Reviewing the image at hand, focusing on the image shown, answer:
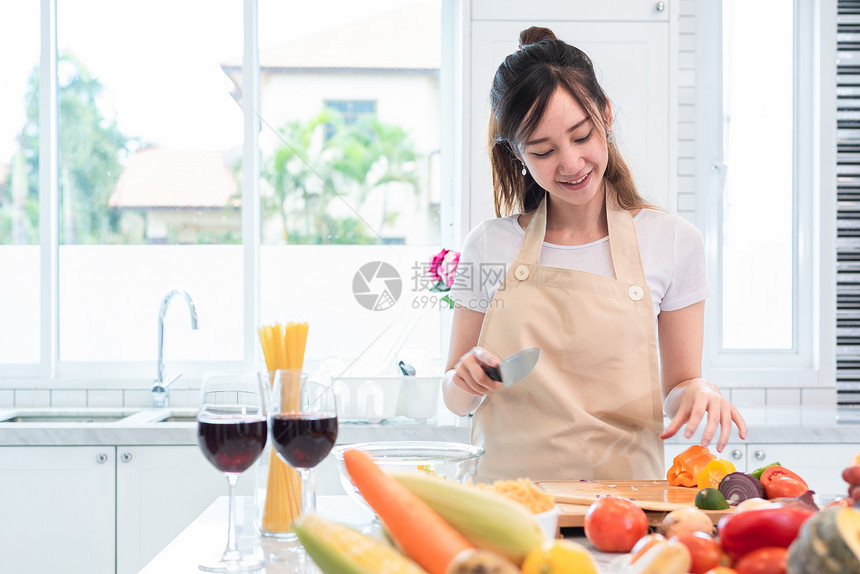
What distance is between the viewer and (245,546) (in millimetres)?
939

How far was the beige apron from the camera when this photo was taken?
1.30 meters

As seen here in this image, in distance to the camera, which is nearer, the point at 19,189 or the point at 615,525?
the point at 615,525

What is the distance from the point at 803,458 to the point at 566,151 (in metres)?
1.48

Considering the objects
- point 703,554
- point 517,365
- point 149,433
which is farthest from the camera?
point 149,433

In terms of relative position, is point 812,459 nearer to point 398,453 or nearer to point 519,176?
point 519,176

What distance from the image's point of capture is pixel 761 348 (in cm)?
293

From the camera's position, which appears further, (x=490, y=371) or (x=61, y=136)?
(x=61, y=136)

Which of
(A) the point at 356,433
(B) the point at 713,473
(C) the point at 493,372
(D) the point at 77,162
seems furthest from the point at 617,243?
(D) the point at 77,162

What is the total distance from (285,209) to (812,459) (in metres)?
1.95

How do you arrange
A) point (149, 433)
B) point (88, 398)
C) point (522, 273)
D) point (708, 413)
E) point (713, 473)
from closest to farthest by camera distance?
1. point (713, 473)
2. point (708, 413)
3. point (522, 273)
4. point (149, 433)
5. point (88, 398)

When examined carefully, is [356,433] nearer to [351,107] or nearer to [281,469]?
[281,469]

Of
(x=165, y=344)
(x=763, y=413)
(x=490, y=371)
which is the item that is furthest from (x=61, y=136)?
(x=763, y=413)

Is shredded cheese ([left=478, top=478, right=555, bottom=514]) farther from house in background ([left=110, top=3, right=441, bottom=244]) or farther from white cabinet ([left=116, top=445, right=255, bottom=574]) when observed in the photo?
house in background ([left=110, top=3, right=441, bottom=244])

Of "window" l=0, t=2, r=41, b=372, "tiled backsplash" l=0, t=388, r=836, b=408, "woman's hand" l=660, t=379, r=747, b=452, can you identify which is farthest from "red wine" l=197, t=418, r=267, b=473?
"window" l=0, t=2, r=41, b=372
